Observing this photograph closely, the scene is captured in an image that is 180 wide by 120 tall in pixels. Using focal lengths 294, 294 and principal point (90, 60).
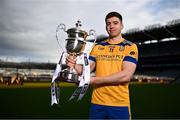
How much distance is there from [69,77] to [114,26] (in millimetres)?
750

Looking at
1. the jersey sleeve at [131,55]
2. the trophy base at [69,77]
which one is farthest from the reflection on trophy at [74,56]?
the jersey sleeve at [131,55]

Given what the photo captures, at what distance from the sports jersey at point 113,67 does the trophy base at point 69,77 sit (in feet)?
1.08

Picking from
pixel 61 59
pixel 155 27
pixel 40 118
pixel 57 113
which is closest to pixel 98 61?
pixel 61 59

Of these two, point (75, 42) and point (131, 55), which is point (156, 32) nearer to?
point (131, 55)

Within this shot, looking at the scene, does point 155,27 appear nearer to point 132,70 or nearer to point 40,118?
point 40,118

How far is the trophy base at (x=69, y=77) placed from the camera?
300 centimetres

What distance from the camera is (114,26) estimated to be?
320 cm

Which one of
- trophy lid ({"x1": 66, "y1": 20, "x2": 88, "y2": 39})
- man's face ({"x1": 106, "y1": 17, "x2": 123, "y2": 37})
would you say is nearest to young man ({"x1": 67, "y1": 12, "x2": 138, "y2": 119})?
man's face ({"x1": 106, "y1": 17, "x2": 123, "y2": 37})

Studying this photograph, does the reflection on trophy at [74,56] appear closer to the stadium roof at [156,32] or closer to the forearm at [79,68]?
the forearm at [79,68]

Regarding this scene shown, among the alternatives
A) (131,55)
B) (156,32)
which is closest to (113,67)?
(131,55)

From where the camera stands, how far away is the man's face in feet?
10.5

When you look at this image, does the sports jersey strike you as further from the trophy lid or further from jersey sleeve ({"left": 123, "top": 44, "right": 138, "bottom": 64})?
the trophy lid

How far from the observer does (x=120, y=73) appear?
3.09 meters

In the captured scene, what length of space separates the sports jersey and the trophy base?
33 centimetres
